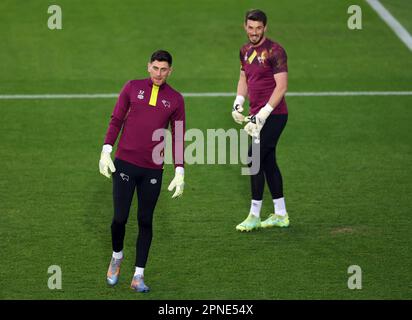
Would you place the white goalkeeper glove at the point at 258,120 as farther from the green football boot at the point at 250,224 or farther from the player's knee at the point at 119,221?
the player's knee at the point at 119,221

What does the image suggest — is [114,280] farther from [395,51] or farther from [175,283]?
[395,51]

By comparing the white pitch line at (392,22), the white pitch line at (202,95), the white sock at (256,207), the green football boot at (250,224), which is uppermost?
the white pitch line at (392,22)

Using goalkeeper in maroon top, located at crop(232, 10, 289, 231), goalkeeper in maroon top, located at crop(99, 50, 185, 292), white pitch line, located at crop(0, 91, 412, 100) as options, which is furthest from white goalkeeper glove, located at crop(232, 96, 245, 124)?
white pitch line, located at crop(0, 91, 412, 100)

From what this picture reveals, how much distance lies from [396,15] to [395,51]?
275 cm

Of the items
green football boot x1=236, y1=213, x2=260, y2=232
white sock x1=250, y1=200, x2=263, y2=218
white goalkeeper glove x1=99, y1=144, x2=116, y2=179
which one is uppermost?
white goalkeeper glove x1=99, y1=144, x2=116, y2=179

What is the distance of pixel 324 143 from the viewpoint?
1672cm

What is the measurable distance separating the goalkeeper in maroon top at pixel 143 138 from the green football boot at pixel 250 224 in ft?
7.28

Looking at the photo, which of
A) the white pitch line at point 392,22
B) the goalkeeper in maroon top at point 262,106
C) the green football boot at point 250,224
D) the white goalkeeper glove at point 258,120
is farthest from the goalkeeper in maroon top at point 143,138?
the white pitch line at point 392,22

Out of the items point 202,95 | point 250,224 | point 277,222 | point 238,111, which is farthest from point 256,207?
point 202,95

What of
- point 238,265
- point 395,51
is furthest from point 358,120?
point 238,265

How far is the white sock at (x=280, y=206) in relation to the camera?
12836mm

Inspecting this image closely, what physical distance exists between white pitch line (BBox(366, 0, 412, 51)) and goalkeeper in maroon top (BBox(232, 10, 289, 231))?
1083 cm

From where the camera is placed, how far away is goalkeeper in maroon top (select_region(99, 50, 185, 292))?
10438 millimetres

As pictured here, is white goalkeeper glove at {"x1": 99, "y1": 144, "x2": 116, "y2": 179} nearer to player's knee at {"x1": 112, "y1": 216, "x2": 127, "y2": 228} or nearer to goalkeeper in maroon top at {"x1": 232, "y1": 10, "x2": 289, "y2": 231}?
player's knee at {"x1": 112, "y1": 216, "x2": 127, "y2": 228}
